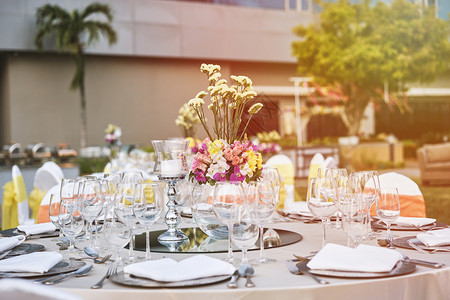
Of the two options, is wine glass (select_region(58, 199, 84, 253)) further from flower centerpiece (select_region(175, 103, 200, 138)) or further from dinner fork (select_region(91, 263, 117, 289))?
flower centerpiece (select_region(175, 103, 200, 138))

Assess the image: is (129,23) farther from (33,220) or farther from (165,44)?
(33,220)

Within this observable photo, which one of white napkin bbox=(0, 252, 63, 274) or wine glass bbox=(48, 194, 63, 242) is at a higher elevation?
wine glass bbox=(48, 194, 63, 242)

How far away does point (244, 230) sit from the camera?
1.80 metres

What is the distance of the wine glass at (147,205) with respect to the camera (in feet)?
6.47

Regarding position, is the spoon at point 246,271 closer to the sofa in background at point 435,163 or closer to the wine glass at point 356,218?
the wine glass at point 356,218

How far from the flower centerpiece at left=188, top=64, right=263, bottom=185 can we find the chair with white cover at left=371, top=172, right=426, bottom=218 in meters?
1.04

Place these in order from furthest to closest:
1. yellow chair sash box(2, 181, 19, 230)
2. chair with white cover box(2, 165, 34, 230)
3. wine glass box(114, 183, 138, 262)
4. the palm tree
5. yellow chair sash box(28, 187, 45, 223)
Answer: the palm tree < yellow chair sash box(2, 181, 19, 230) < yellow chair sash box(28, 187, 45, 223) < chair with white cover box(2, 165, 34, 230) < wine glass box(114, 183, 138, 262)

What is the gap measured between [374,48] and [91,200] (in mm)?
14675

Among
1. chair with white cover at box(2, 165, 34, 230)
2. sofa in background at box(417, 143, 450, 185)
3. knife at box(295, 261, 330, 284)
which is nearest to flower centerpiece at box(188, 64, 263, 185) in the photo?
knife at box(295, 261, 330, 284)

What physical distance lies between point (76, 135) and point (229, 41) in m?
6.01

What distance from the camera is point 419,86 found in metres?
17.5

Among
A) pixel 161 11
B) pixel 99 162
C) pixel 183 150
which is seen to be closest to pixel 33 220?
pixel 183 150

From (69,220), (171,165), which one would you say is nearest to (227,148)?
(171,165)

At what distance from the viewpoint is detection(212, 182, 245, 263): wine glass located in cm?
184
